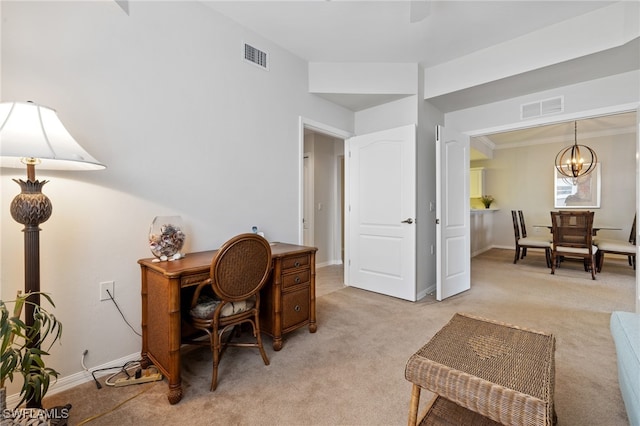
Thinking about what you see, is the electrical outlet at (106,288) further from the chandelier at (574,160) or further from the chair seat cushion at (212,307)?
the chandelier at (574,160)

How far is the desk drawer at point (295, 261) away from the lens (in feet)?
7.25

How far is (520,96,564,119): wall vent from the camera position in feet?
10.4

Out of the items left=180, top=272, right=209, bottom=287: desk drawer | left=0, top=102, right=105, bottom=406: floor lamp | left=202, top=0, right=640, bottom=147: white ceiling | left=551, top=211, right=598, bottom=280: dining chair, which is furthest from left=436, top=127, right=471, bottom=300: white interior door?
left=0, top=102, right=105, bottom=406: floor lamp

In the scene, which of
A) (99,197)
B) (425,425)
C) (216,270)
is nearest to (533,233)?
(425,425)

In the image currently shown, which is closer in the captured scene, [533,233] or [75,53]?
[75,53]

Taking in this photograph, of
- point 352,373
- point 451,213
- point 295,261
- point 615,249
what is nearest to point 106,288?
point 295,261

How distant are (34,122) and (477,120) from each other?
4.36 metres

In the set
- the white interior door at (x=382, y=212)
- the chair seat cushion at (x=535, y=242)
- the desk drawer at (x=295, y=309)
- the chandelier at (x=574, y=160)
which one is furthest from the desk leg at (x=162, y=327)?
the chandelier at (x=574, y=160)

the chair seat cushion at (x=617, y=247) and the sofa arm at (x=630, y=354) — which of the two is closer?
the sofa arm at (x=630, y=354)

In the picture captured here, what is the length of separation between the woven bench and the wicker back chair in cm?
106

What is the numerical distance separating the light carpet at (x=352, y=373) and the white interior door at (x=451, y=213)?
0.31 meters

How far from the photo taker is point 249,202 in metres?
2.62

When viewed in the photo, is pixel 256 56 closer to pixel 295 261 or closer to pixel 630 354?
pixel 295 261

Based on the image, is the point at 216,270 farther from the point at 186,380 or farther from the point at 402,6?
the point at 402,6
